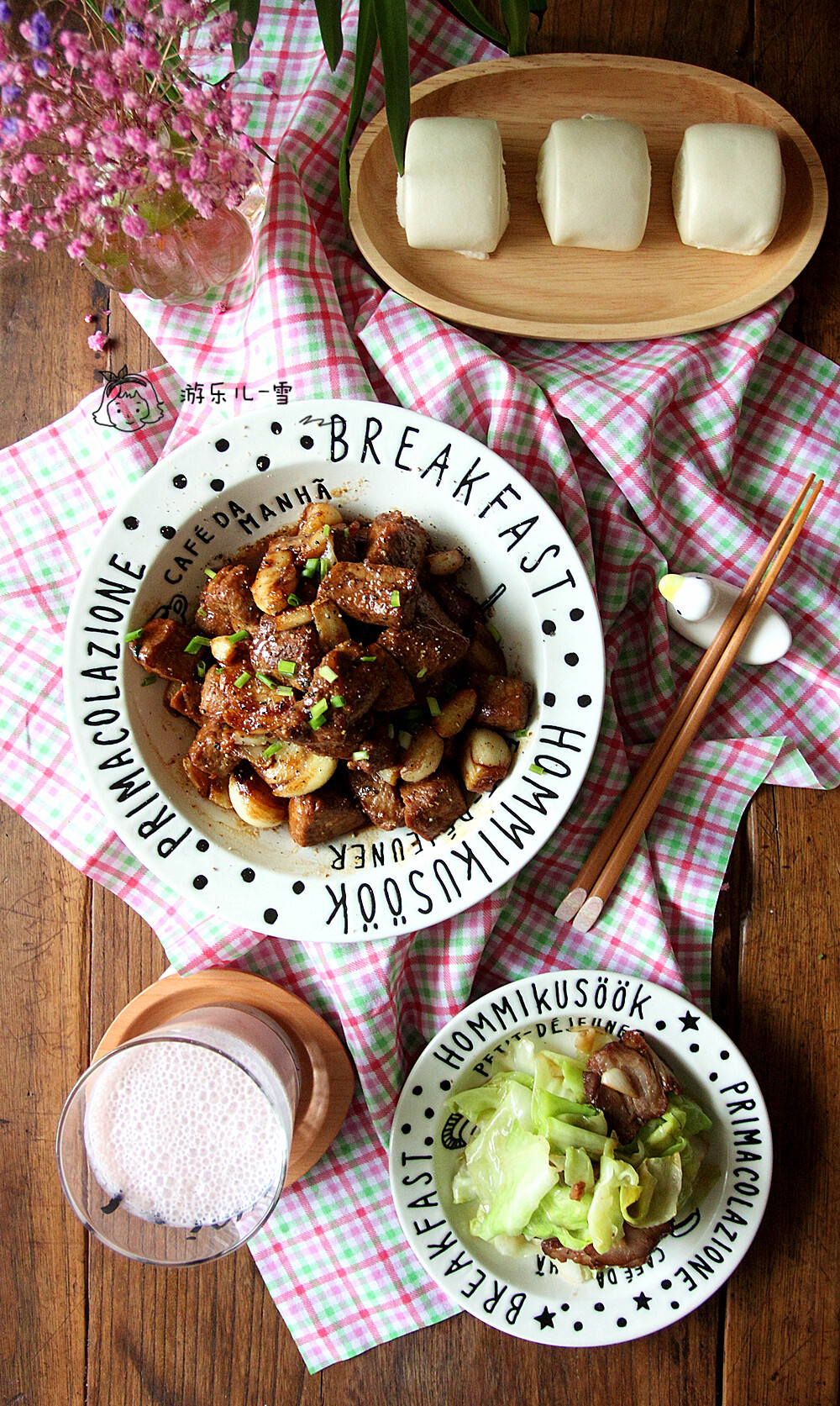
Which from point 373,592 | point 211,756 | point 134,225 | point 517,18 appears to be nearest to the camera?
point 134,225

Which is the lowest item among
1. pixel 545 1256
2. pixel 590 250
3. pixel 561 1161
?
pixel 545 1256

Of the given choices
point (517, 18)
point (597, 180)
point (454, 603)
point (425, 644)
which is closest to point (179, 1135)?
point (425, 644)

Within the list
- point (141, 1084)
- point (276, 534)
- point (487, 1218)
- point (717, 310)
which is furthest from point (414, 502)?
point (487, 1218)

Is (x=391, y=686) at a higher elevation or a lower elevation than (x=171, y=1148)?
higher

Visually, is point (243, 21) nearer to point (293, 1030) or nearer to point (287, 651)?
point (287, 651)

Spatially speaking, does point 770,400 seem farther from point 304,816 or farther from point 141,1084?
point 141,1084

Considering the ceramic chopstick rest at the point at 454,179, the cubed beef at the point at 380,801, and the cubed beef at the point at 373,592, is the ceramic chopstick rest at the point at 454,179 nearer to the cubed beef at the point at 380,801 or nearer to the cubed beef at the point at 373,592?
the cubed beef at the point at 373,592

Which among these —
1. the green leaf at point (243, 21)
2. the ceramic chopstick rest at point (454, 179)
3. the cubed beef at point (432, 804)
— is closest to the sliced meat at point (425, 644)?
the cubed beef at point (432, 804)
